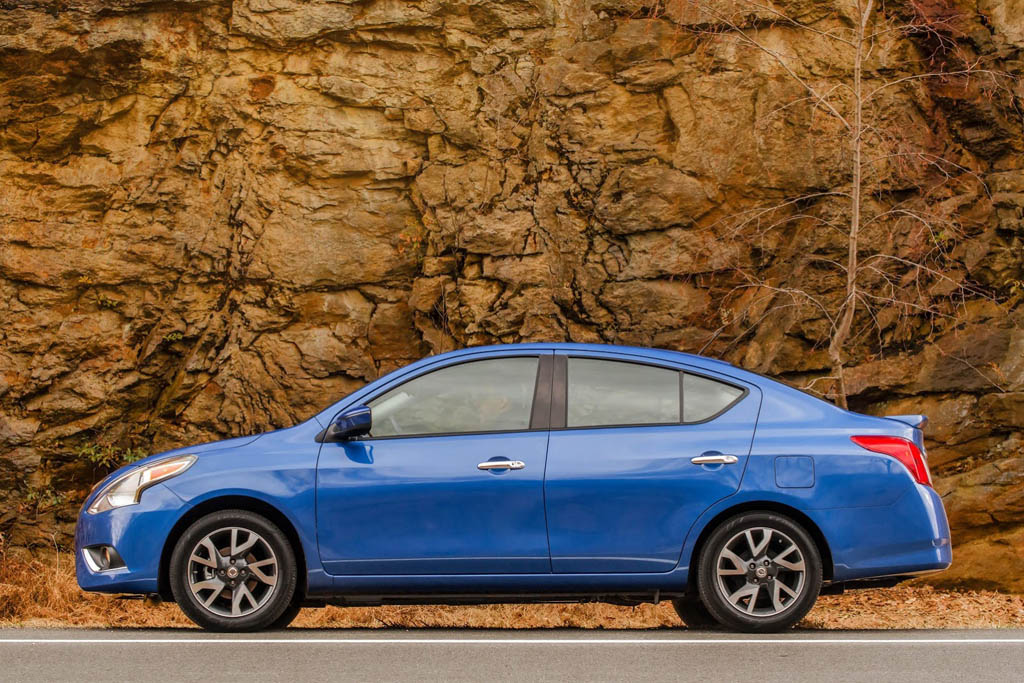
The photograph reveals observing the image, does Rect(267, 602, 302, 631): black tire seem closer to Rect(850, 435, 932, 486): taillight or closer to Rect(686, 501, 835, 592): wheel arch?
Rect(686, 501, 835, 592): wheel arch

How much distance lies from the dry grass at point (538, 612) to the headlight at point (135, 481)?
2.49 m

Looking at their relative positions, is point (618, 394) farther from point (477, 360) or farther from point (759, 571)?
point (759, 571)

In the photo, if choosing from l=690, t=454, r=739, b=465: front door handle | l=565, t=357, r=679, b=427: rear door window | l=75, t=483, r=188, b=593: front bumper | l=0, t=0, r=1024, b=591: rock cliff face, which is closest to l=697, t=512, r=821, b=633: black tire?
l=690, t=454, r=739, b=465: front door handle

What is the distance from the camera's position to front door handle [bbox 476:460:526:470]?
21.9 ft

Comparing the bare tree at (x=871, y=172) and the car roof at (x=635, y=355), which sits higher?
the bare tree at (x=871, y=172)

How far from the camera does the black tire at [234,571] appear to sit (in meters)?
6.69

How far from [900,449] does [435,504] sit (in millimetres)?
2708

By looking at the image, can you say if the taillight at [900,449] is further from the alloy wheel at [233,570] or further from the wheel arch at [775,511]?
the alloy wheel at [233,570]

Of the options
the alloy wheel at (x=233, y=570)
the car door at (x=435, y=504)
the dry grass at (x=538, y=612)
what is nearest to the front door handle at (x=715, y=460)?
the car door at (x=435, y=504)

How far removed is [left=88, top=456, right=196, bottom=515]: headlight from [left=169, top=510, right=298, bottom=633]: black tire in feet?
1.20

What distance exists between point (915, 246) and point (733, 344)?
209 centimetres

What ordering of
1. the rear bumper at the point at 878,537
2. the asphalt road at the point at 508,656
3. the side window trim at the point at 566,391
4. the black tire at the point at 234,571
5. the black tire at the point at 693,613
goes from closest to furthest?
the asphalt road at the point at 508,656
the rear bumper at the point at 878,537
the black tire at the point at 234,571
the side window trim at the point at 566,391
the black tire at the point at 693,613

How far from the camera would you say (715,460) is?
21.7 feet

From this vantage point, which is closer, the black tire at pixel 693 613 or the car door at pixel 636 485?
the car door at pixel 636 485
